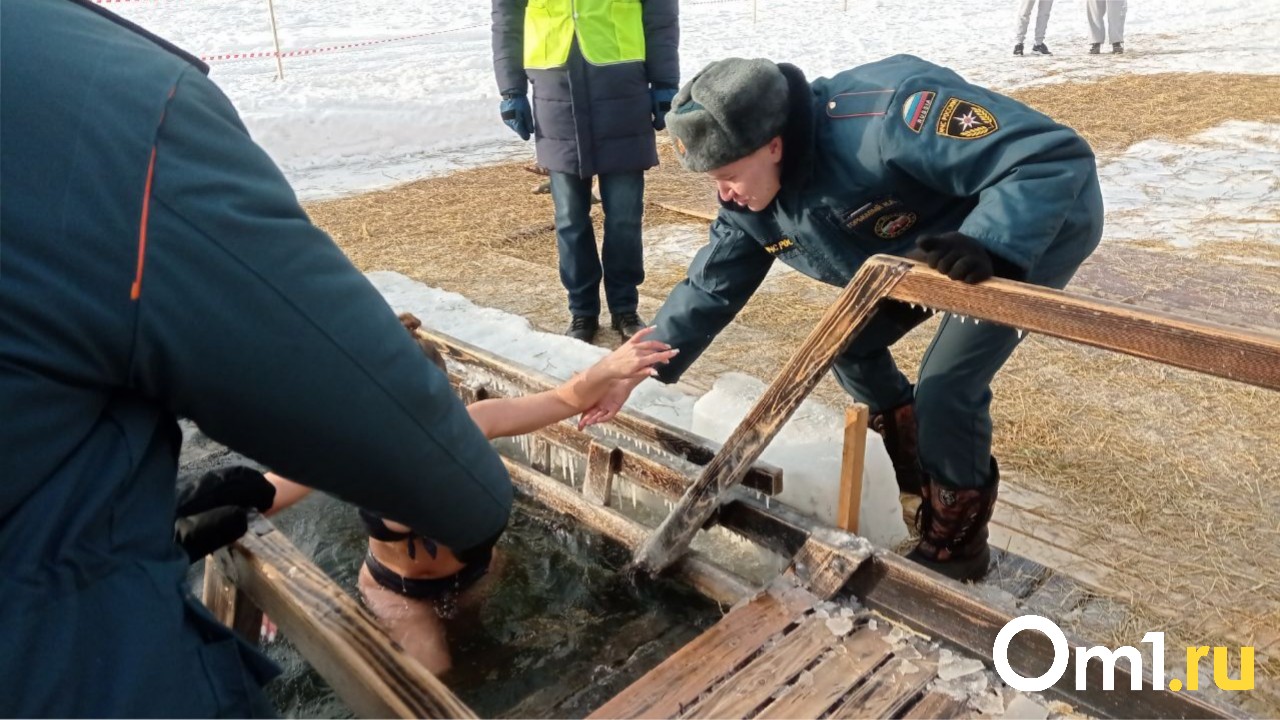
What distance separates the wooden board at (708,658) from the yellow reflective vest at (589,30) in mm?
3100

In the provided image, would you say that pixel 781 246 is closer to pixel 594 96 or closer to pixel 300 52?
pixel 594 96

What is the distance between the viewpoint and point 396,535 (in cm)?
257

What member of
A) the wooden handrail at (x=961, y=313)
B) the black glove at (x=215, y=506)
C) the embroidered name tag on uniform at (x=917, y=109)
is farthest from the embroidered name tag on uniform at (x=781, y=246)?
the black glove at (x=215, y=506)

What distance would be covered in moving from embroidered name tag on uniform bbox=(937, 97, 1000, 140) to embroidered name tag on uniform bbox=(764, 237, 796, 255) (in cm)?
61

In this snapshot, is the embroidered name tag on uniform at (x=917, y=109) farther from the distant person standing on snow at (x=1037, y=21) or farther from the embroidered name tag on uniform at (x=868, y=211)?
the distant person standing on snow at (x=1037, y=21)

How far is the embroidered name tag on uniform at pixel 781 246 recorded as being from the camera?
282cm

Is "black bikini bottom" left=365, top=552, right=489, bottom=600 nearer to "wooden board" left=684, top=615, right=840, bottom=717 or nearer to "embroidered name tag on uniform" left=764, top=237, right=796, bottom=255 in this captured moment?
"wooden board" left=684, top=615, right=840, bottom=717

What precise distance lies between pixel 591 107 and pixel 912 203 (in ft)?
8.04

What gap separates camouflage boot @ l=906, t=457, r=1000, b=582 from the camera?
8.94ft

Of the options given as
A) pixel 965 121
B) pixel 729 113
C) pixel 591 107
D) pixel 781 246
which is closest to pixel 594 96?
pixel 591 107

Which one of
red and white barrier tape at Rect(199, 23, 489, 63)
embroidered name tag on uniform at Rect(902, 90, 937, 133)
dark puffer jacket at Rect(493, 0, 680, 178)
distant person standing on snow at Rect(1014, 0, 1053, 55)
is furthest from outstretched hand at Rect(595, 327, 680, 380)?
red and white barrier tape at Rect(199, 23, 489, 63)

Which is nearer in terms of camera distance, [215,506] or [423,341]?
[215,506]

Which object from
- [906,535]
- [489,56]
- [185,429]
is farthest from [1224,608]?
[489,56]

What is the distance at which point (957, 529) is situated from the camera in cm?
276
